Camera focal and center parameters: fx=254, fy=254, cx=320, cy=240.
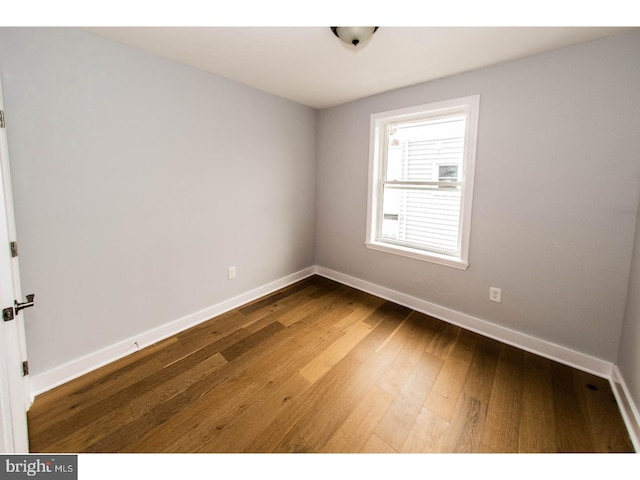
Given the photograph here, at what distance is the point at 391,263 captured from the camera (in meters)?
2.87

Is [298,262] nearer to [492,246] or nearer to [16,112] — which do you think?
[492,246]

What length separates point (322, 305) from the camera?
2.76 m

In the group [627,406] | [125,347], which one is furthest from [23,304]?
[627,406]

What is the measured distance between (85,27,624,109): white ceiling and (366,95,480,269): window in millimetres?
363

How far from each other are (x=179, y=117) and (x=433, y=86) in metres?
2.25

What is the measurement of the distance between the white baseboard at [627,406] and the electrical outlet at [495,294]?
0.75m

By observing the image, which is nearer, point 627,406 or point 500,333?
point 627,406

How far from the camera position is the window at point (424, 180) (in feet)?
7.56

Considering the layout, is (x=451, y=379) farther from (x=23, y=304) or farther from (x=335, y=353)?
(x=23, y=304)

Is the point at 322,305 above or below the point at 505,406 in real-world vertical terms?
above

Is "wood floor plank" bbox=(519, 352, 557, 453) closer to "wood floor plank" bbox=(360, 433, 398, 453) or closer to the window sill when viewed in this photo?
"wood floor plank" bbox=(360, 433, 398, 453)

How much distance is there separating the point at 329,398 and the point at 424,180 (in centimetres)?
215

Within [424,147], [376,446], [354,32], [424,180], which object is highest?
[354,32]
